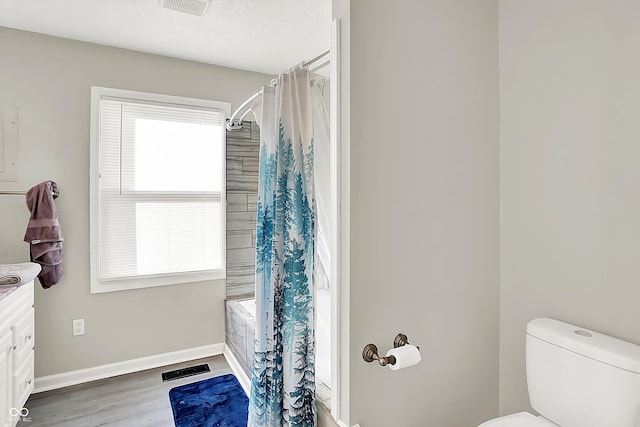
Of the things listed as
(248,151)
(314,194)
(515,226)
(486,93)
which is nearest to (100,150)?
(248,151)

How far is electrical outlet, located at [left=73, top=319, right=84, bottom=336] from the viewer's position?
8.08 ft

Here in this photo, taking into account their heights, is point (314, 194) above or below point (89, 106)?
below

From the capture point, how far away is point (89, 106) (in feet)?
8.13

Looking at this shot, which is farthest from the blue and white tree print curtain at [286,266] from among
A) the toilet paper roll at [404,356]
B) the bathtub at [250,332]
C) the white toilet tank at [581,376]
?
the white toilet tank at [581,376]

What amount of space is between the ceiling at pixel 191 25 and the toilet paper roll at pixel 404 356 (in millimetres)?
1901

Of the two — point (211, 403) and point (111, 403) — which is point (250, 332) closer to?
point (211, 403)

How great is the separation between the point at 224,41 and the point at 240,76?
0.54 metres

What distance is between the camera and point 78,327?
2473 mm

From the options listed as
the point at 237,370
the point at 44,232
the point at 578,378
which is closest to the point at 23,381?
the point at 44,232

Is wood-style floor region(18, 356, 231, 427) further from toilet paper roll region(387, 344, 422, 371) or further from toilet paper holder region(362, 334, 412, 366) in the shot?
toilet paper roll region(387, 344, 422, 371)

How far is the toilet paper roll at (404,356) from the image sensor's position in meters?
1.24

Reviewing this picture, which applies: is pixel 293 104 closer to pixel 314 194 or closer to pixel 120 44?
pixel 314 194

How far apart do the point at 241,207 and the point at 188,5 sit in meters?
1.56

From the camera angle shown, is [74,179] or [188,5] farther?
[74,179]
